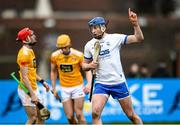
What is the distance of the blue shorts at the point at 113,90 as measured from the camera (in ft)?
51.1

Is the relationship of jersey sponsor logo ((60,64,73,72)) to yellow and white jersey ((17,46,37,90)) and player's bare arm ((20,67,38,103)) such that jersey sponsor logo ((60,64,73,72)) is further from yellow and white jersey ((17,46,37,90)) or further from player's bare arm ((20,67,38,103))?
player's bare arm ((20,67,38,103))

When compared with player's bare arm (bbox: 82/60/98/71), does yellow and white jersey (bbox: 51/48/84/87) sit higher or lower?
lower

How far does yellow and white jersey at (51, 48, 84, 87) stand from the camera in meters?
17.9

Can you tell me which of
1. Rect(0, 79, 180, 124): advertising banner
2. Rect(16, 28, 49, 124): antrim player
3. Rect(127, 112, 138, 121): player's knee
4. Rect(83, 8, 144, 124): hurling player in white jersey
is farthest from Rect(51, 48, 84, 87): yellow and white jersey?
Rect(0, 79, 180, 124): advertising banner

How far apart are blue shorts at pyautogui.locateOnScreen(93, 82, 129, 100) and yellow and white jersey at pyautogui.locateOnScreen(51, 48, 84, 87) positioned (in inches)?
90.3

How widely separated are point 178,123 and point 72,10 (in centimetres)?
1821

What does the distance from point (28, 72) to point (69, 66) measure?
1.63 meters

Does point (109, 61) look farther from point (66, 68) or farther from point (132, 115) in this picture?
point (66, 68)

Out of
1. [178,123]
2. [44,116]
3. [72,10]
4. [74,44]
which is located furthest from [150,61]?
[44,116]

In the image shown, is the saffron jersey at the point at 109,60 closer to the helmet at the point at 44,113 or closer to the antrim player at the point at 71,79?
the helmet at the point at 44,113

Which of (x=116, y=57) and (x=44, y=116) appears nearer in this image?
(x=116, y=57)

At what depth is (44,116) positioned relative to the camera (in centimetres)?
1666

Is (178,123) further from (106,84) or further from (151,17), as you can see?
(151,17)

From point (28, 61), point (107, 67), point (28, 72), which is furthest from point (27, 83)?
point (107, 67)
